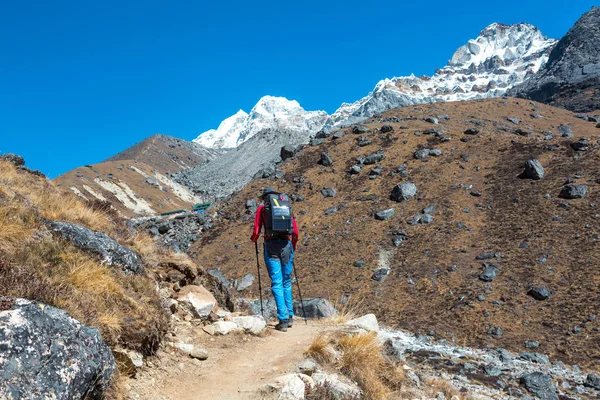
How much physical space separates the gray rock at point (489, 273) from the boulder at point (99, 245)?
18.5 m

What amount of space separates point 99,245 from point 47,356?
11.1ft

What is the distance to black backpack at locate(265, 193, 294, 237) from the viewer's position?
8320 millimetres

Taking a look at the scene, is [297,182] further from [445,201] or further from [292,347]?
[292,347]

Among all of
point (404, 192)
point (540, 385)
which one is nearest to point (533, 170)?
point (404, 192)

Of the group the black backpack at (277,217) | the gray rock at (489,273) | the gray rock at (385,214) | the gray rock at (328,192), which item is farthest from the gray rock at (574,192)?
the black backpack at (277,217)

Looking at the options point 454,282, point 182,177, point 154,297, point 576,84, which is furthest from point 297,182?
point 576,84

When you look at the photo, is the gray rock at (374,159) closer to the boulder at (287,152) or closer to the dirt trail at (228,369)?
the boulder at (287,152)

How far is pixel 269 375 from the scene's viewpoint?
5.60 meters

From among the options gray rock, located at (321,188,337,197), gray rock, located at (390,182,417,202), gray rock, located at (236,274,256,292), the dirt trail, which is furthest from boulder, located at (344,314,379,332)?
gray rock, located at (321,188,337,197)

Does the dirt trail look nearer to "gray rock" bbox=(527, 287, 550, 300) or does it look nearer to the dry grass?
the dry grass

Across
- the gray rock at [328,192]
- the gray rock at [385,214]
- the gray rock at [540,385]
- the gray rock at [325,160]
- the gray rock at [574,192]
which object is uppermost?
the gray rock at [325,160]

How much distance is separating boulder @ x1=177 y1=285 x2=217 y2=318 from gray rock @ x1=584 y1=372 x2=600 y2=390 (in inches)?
464

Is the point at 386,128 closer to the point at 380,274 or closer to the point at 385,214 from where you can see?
the point at 385,214

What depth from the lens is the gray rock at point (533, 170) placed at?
27.9 m
